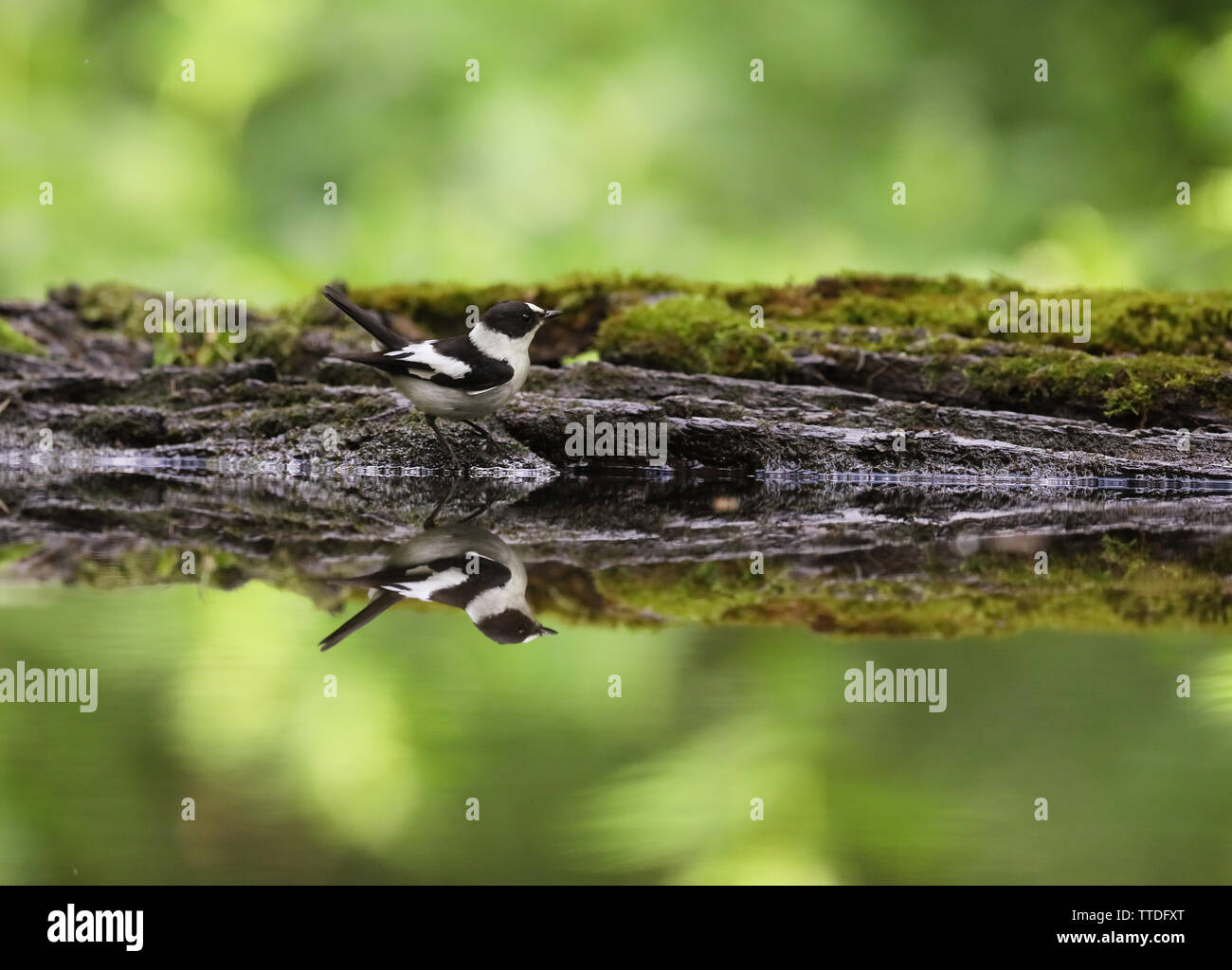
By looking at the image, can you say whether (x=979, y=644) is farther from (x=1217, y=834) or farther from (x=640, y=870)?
(x=640, y=870)

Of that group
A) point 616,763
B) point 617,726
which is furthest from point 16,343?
point 616,763

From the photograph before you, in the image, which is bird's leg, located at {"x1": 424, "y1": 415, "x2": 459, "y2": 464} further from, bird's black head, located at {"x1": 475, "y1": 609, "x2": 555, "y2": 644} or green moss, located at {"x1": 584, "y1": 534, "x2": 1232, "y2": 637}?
bird's black head, located at {"x1": 475, "y1": 609, "x2": 555, "y2": 644}

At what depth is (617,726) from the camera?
5.58 ft

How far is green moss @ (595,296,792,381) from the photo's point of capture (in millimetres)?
6363

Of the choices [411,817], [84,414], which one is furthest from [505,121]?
[411,817]

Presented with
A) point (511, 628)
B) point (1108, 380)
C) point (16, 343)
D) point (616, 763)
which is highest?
point (16, 343)

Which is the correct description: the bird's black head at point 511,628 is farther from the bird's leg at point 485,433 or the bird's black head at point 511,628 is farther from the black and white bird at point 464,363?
the bird's leg at point 485,433

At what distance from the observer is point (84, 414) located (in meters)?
6.21

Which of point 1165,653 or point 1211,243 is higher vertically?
point 1211,243

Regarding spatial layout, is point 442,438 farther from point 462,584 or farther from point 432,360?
point 462,584

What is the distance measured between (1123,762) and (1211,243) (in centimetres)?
973

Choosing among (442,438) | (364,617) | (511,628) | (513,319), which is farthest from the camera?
(442,438)

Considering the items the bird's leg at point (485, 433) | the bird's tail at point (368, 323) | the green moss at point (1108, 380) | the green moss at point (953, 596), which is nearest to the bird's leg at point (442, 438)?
the bird's leg at point (485, 433)

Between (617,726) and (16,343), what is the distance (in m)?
6.88
